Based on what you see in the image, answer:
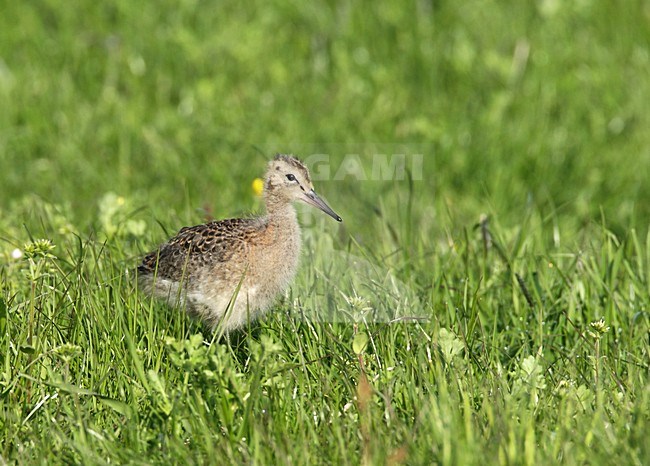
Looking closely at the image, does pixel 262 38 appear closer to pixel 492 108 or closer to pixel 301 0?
pixel 301 0

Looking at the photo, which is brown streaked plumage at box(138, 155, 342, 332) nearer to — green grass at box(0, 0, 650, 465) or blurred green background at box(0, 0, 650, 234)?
green grass at box(0, 0, 650, 465)

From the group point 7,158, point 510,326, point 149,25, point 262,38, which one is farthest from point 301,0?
point 510,326

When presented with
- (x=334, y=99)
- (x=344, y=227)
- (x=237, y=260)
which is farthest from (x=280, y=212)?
(x=334, y=99)

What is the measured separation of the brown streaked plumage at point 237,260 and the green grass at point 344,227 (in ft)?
0.46

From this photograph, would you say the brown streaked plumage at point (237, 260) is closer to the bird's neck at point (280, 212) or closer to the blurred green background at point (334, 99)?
the bird's neck at point (280, 212)

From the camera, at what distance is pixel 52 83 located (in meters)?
9.05

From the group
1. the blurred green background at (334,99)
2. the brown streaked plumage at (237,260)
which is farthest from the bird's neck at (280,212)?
the blurred green background at (334,99)

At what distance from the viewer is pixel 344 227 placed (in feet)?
21.6

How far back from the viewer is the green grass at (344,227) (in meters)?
4.12

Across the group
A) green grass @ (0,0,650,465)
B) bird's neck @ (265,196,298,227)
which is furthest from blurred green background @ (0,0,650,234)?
bird's neck @ (265,196,298,227)

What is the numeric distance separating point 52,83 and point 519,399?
608cm

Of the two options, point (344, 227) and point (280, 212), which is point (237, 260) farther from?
point (344, 227)

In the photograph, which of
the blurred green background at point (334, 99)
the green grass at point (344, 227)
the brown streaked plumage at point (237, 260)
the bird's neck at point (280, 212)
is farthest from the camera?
the blurred green background at point (334, 99)

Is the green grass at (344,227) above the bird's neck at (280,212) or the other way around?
the other way around
